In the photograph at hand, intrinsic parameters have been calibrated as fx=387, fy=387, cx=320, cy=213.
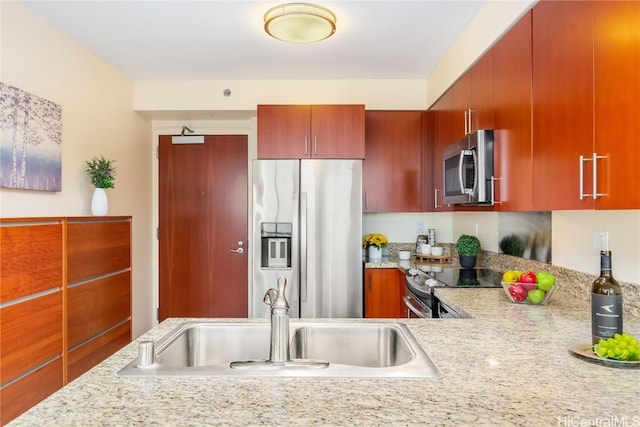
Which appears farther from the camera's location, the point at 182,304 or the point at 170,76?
the point at 182,304

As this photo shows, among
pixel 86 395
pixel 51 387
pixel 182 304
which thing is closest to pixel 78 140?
pixel 51 387

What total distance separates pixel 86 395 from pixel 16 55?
220cm

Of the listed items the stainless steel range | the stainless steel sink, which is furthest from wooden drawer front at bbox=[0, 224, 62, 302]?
the stainless steel range

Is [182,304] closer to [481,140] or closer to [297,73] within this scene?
[297,73]

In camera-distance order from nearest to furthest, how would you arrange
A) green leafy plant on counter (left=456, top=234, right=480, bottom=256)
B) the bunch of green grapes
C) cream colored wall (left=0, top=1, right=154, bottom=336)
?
the bunch of green grapes, cream colored wall (left=0, top=1, right=154, bottom=336), green leafy plant on counter (left=456, top=234, right=480, bottom=256)

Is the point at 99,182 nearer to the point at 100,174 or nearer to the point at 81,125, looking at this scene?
the point at 100,174

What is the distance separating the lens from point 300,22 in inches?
90.4

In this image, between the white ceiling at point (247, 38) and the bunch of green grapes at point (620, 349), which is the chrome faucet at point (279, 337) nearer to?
the bunch of green grapes at point (620, 349)

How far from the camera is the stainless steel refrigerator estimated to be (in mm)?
3158

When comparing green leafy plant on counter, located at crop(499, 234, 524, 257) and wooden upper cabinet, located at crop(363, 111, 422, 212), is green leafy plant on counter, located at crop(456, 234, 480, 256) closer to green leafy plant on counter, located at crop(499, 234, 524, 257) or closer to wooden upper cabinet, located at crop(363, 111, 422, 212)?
green leafy plant on counter, located at crop(499, 234, 524, 257)

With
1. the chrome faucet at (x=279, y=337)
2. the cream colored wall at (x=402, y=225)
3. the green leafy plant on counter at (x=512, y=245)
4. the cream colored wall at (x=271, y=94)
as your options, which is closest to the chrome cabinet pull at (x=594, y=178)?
the chrome faucet at (x=279, y=337)

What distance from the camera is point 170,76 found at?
3475mm

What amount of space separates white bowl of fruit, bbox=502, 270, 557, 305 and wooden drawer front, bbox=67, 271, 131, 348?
2.45 meters

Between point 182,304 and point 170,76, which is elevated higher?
point 170,76
